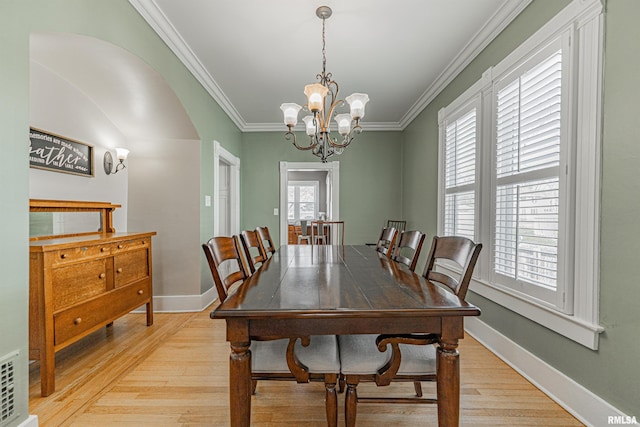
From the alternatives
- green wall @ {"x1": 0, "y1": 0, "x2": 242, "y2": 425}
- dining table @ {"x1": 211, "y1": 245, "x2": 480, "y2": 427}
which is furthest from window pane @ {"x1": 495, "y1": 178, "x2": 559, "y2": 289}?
green wall @ {"x1": 0, "y1": 0, "x2": 242, "y2": 425}

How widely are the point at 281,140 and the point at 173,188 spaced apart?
85.6 inches

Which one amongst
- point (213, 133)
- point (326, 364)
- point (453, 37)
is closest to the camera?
point (326, 364)

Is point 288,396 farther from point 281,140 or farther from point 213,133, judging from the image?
point 281,140

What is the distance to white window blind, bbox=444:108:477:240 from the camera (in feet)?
8.98

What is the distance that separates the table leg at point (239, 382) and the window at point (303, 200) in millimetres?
8005

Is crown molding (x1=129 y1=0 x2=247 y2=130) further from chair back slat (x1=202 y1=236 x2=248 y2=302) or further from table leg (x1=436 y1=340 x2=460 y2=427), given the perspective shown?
table leg (x1=436 y1=340 x2=460 y2=427)

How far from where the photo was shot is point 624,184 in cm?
138

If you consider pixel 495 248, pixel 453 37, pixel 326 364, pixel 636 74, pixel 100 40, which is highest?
pixel 453 37

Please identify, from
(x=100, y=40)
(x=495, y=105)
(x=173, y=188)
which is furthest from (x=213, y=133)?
(x=495, y=105)

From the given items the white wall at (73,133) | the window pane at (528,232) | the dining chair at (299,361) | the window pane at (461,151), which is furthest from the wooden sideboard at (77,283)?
the window pane at (461,151)

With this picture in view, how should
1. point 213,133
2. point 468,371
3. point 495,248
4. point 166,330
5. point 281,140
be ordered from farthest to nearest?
point 281,140 → point 213,133 → point 166,330 → point 495,248 → point 468,371

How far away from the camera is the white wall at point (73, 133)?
7.41ft

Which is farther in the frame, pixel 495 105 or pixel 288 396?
pixel 495 105

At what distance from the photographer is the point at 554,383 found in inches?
68.8
